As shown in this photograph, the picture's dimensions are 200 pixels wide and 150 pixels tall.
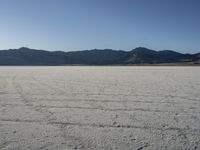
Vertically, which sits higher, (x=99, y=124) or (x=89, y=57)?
(x=89, y=57)

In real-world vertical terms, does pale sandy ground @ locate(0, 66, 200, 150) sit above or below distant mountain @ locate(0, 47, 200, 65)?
below

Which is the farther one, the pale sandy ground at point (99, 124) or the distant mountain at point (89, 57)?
the distant mountain at point (89, 57)

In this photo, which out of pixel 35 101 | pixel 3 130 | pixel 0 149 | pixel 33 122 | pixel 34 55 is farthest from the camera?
pixel 34 55

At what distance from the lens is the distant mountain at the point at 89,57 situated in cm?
11988

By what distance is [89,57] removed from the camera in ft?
493

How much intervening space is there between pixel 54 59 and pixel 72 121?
132157 millimetres

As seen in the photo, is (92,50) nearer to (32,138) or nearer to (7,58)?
(7,58)

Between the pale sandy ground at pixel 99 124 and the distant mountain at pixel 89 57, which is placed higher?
the distant mountain at pixel 89 57

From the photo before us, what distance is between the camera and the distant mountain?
119875 mm

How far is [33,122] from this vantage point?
15.8 ft

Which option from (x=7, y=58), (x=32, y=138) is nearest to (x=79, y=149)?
(x=32, y=138)

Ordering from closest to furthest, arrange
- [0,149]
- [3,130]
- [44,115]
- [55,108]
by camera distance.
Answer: [0,149] → [3,130] → [44,115] → [55,108]

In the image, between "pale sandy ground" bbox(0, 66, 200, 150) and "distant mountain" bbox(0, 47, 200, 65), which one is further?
"distant mountain" bbox(0, 47, 200, 65)

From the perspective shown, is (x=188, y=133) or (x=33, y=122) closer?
(x=188, y=133)
